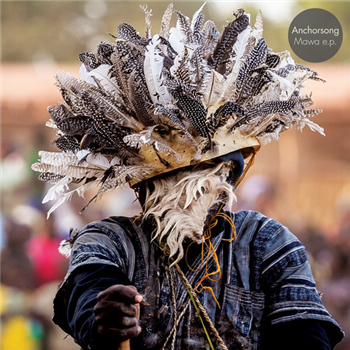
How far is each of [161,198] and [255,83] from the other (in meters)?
0.47

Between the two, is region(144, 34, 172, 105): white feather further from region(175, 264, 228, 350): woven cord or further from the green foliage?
the green foliage

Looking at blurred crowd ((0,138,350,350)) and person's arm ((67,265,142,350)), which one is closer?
person's arm ((67,265,142,350))

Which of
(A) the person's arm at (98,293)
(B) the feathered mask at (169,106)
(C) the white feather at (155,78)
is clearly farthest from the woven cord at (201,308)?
(C) the white feather at (155,78)

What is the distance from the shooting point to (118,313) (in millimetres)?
1583

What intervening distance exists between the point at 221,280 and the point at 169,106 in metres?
0.58

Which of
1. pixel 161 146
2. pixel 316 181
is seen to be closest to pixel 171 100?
pixel 161 146

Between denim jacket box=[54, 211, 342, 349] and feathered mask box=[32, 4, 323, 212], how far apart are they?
21 centimetres

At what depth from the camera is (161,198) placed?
202cm

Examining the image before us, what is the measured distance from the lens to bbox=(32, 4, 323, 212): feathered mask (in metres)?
1.92

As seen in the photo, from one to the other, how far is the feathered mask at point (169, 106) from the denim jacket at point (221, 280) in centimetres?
21

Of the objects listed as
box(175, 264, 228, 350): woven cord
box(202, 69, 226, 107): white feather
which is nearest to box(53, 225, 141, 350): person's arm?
box(175, 264, 228, 350): woven cord

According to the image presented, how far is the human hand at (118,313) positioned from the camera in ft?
5.18

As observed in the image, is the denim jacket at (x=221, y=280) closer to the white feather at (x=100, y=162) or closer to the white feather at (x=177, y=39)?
the white feather at (x=100, y=162)

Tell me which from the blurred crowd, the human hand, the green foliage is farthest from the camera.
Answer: the green foliage
